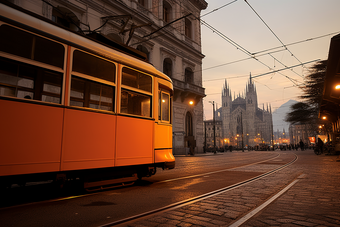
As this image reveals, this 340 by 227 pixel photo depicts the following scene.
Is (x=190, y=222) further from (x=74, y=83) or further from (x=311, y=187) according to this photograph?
(x=311, y=187)

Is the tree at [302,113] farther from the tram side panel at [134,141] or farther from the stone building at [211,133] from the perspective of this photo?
the stone building at [211,133]

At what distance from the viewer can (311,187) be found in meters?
5.70

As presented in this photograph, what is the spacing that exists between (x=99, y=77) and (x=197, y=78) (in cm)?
2650

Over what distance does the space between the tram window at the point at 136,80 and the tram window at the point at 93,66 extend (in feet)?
1.08

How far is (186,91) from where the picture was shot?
26.9 meters

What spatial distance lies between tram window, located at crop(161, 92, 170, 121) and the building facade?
525 inches

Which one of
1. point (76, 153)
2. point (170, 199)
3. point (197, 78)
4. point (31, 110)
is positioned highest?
point (197, 78)

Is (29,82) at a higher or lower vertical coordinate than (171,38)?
lower

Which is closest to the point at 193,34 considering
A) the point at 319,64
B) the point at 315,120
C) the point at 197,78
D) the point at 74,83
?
the point at 197,78

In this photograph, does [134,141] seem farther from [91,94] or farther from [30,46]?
[30,46]

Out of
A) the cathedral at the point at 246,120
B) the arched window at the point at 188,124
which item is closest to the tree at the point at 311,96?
the arched window at the point at 188,124

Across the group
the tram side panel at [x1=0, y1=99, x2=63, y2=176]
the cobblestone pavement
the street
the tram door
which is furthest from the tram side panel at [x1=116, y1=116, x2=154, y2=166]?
the tram door

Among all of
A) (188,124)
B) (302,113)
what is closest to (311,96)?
(302,113)

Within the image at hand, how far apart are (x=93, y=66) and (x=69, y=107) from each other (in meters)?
0.99
